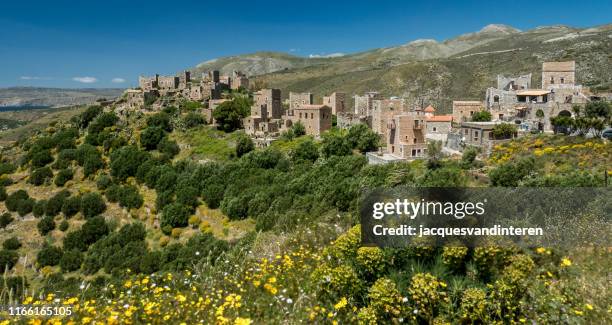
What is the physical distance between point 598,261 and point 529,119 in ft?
104

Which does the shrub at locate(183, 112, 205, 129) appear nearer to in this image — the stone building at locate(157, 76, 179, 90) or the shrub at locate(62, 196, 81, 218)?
→ the stone building at locate(157, 76, 179, 90)

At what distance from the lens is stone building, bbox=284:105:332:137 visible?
3816 cm

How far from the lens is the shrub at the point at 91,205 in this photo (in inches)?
1255

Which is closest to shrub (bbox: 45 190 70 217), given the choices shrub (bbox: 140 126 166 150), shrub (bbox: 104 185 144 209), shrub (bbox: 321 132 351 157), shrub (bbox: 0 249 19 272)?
shrub (bbox: 104 185 144 209)

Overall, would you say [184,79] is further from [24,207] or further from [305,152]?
[305,152]

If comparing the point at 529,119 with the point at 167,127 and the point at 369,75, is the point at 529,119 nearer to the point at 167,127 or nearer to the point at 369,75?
the point at 167,127

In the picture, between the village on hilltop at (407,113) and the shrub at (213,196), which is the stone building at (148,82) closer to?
the village on hilltop at (407,113)

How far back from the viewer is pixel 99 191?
35031 millimetres

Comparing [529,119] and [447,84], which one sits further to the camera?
[447,84]

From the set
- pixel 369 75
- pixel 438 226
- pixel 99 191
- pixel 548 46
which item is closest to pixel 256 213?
pixel 99 191

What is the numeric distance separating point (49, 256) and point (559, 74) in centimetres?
4259

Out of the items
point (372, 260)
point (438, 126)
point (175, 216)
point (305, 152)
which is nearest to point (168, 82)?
point (305, 152)

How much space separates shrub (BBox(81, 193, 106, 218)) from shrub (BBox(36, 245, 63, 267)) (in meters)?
4.04

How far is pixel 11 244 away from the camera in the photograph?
29750 mm
